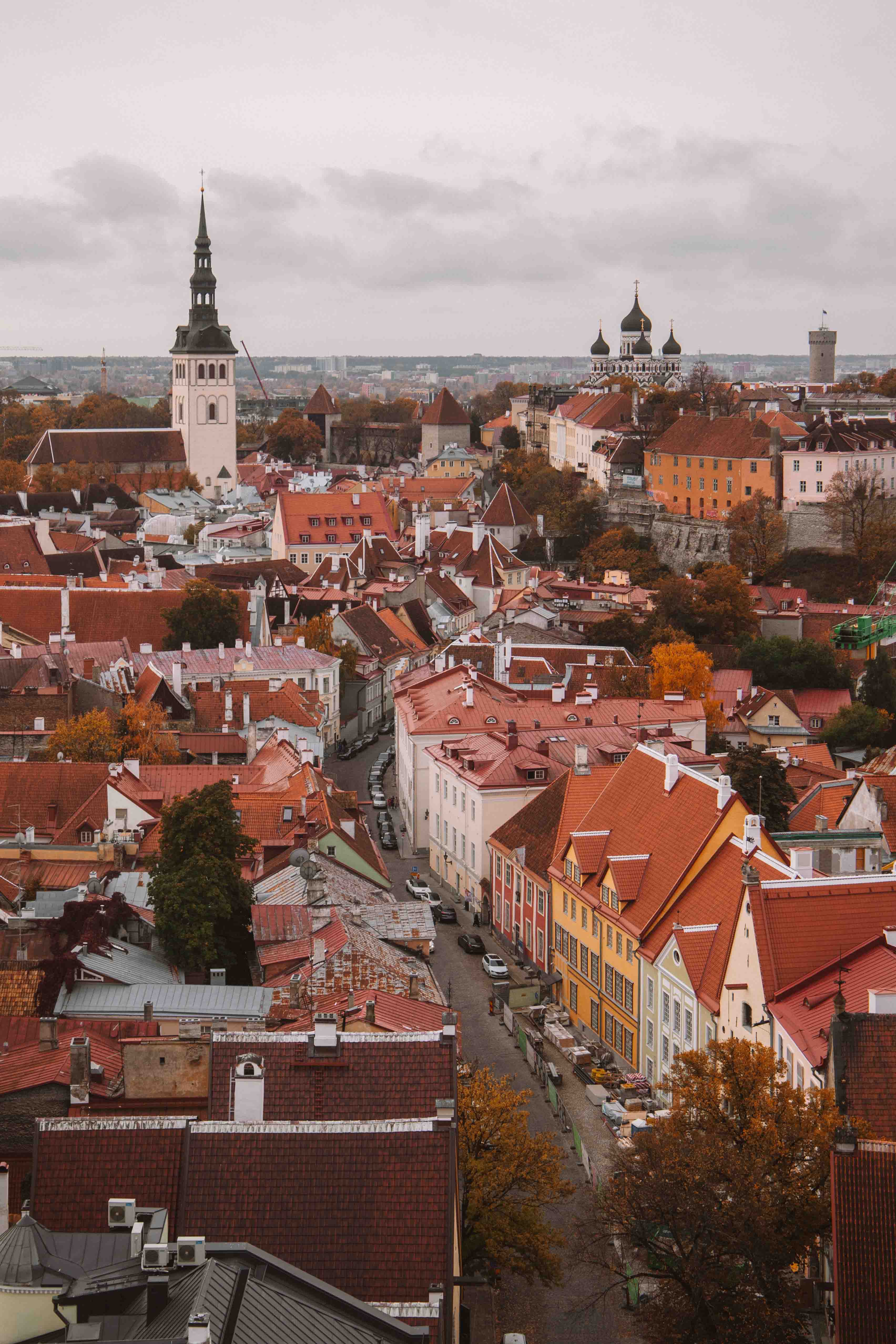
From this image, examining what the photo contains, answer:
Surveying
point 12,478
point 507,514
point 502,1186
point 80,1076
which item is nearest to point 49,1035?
point 80,1076

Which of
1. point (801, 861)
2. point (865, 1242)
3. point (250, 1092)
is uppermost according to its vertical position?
point (250, 1092)

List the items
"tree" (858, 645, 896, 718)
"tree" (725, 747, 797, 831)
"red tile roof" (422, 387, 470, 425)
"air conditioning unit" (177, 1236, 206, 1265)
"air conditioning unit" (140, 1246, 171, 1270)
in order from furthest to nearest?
1. "red tile roof" (422, 387, 470, 425)
2. "tree" (858, 645, 896, 718)
3. "tree" (725, 747, 797, 831)
4. "air conditioning unit" (177, 1236, 206, 1265)
5. "air conditioning unit" (140, 1246, 171, 1270)

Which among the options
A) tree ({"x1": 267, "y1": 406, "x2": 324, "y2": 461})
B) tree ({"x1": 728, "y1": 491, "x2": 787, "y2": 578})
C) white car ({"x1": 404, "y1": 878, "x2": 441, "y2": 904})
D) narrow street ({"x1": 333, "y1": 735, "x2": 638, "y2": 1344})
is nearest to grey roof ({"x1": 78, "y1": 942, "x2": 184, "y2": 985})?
narrow street ({"x1": 333, "y1": 735, "x2": 638, "y2": 1344})

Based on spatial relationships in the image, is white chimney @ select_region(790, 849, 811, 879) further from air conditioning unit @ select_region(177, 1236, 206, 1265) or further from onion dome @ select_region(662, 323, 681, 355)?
onion dome @ select_region(662, 323, 681, 355)

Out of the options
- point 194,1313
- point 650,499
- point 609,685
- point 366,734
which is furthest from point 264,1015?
point 650,499

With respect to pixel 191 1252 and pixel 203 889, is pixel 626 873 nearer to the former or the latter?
pixel 203 889

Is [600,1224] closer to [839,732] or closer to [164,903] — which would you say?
[164,903]
